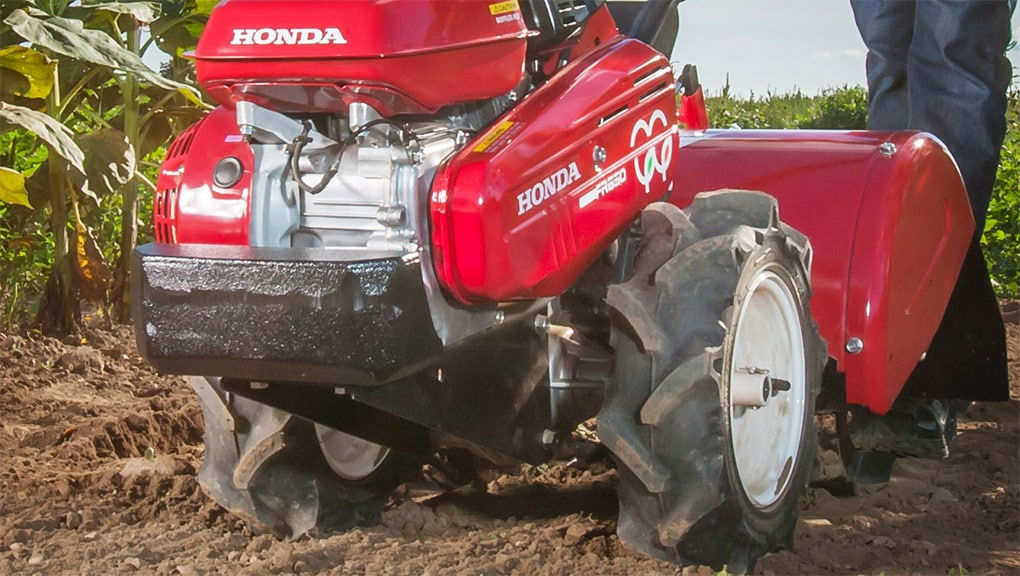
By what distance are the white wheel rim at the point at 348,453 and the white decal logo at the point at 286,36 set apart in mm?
896

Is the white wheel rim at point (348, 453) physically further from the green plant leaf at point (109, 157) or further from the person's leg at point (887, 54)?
the person's leg at point (887, 54)

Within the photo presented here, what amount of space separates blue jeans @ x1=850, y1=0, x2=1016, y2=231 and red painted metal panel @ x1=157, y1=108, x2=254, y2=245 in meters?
2.06

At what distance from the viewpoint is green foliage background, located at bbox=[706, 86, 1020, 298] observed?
587 cm

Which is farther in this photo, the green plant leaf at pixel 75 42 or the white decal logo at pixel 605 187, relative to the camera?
the green plant leaf at pixel 75 42

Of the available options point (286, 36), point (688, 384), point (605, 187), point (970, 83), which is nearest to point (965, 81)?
point (970, 83)

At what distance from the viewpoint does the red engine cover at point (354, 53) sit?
2.18m

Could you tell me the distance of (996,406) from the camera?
13.3 ft

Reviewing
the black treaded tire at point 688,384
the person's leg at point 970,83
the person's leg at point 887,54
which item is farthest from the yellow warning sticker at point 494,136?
the person's leg at point 887,54

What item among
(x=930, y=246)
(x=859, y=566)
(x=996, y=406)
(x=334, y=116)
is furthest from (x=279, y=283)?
(x=996, y=406)

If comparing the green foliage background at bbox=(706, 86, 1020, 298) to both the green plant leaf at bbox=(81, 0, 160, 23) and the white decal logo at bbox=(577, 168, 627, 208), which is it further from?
the white decal logo at bbox=(577, 168, 627, 208)

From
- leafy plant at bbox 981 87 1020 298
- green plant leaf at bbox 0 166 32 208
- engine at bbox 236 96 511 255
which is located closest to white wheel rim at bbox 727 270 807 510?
engine at bbox 236 96 511 255

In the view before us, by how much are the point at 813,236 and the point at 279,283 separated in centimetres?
133

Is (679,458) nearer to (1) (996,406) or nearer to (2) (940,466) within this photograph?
(2) (940,466)

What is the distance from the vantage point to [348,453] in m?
2.94
